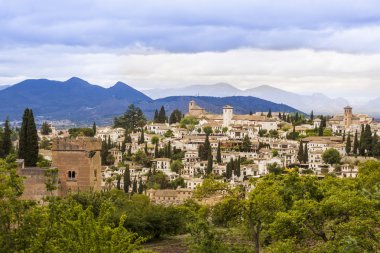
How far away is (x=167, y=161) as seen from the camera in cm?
9762

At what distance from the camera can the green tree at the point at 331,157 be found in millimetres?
95500

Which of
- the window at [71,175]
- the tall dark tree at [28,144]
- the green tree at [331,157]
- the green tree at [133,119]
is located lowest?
the green tree at [331,157]

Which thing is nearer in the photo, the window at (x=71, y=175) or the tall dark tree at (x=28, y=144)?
the window at (x=71, y=175)

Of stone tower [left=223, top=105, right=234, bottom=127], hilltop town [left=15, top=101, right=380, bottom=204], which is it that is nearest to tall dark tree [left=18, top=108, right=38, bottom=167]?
hilltop town [left=15, top=101, right=380, bottom=204]

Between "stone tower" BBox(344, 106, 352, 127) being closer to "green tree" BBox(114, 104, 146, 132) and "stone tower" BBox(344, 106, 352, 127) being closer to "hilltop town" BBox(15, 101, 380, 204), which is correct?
"hilltop town" BBox(15, 101, 380, 204)

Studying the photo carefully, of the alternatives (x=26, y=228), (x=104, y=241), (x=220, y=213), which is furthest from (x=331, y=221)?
(x=26, y=228)

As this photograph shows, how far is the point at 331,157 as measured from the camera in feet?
313

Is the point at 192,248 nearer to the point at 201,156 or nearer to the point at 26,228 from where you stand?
the point at 26,228

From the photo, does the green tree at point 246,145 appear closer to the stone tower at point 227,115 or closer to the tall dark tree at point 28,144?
the stone tower at point 227,115

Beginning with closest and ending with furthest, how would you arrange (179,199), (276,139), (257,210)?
(257,210), (179,199), (276,139)

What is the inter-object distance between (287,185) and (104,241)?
12268 mm

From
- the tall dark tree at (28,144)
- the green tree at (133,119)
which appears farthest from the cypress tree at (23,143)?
the green tree at (133,119)

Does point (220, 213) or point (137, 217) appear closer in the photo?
point (220, 213)

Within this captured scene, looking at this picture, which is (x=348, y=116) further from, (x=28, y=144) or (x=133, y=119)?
(x=28, y=144)
